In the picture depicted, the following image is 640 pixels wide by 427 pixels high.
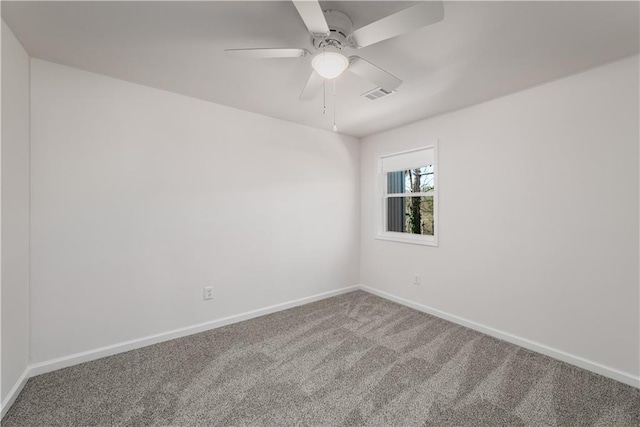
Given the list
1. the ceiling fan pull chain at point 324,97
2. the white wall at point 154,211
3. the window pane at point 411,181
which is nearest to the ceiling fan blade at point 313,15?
the ceiling fan pull chain at point 324,97

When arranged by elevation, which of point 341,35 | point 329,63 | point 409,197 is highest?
point 341,35

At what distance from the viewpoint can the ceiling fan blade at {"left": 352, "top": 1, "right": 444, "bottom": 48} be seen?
3.99ft

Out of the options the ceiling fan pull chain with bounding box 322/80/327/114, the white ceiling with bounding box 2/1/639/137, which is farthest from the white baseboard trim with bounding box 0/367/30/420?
the ceiling fan pull chain with bounding box 322/80/327/114

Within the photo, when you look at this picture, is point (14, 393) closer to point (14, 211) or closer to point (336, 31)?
point (14, 211)

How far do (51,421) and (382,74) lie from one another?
2.93 m

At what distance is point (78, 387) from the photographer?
1.94 m

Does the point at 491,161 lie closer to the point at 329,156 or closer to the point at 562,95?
the point at 562,95

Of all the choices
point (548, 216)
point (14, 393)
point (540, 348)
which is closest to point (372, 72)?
point (548, 216)

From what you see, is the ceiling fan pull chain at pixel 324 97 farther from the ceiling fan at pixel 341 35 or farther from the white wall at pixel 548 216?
the white wall at pixel 548 216

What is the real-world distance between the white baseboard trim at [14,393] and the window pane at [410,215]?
3.87 metres

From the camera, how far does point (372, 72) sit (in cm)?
181

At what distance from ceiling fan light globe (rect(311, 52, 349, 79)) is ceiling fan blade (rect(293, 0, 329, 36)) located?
138 mm

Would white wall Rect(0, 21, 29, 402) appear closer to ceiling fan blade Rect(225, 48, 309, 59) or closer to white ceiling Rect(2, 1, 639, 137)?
white ceiling Rect(2, 1, 639, 137)

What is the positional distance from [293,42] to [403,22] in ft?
2.71
